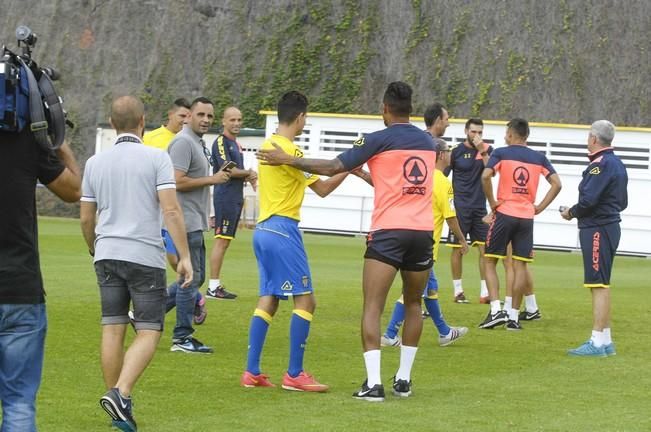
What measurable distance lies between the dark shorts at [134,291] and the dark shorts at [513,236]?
7.09m

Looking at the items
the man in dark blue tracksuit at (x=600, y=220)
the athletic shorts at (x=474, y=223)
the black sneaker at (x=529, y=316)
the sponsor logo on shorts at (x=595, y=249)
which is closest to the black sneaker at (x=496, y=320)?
the black sneaker at (x=529, y=316)

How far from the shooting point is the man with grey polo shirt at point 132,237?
308 inches

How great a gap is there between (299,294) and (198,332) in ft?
11.2

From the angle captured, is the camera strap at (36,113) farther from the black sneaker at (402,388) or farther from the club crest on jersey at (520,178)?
the club crest on jersey at (520,178)

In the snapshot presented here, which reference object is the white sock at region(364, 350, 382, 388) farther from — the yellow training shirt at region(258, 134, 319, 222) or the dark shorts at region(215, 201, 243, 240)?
the dark shorts at region(215, 201, 243, 240)

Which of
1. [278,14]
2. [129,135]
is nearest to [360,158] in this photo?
[129,135]

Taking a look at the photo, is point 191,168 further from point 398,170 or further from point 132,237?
point 132,237

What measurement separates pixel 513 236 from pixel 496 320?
109 centimetres

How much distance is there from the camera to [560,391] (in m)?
9.65

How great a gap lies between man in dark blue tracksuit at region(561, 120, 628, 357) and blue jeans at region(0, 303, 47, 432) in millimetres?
7477

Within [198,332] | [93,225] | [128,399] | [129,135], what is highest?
[129,135]

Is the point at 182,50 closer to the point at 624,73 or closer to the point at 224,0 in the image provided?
the point at 224,0

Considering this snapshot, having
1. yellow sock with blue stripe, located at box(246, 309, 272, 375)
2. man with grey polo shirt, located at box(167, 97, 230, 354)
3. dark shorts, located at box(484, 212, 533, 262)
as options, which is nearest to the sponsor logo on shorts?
dark shorts, located at box(484, 212, 533, 262)

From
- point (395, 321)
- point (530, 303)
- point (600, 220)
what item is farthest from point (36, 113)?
point (530, 303)
